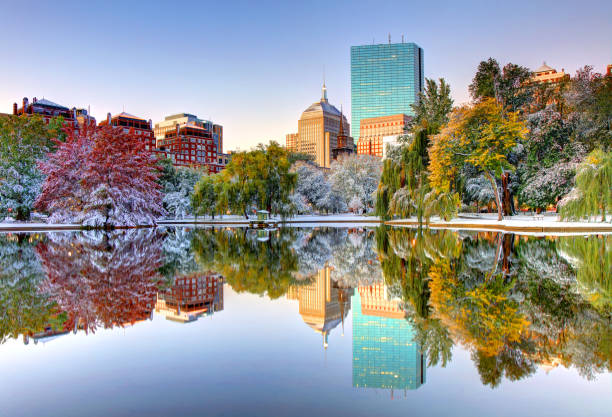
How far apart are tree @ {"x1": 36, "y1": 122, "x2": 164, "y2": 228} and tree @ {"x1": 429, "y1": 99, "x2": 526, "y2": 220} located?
85.4ft

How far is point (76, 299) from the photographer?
8.42m

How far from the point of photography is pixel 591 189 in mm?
26297

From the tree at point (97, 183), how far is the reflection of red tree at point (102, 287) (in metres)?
24.5

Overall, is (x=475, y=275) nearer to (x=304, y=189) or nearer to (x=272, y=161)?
(x=272, y=161)

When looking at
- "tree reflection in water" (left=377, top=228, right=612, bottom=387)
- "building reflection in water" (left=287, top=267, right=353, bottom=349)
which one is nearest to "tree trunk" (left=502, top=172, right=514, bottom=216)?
"tree reflection in water" (left=377, top=228, right=612, bottom=387)

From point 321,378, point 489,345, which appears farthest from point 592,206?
point 321,378

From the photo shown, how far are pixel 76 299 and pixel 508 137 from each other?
31.8 m

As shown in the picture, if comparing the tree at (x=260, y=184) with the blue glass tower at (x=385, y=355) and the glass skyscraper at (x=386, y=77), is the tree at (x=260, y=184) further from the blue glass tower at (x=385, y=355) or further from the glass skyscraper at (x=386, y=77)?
the glass skyscraper at (x=386, y=77)

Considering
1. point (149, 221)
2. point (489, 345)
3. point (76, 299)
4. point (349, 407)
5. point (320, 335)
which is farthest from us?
point (149, 221)

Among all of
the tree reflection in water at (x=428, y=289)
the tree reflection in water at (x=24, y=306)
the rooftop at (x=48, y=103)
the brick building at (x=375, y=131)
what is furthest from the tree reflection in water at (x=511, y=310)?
the brick building at (x=375, y=131)

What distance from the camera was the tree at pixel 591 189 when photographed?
26.0m

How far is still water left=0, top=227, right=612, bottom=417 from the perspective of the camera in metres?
4.08

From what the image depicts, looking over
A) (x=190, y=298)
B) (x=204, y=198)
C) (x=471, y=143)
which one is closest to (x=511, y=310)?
(x=190, y=298)

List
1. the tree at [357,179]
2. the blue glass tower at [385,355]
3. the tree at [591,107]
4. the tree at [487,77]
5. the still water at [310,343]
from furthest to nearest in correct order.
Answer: the tree at [357,179] < the tree at [487,77] < the tree at [591,107] < the blue glass tower at [385,355] < the still water at [310,343]
